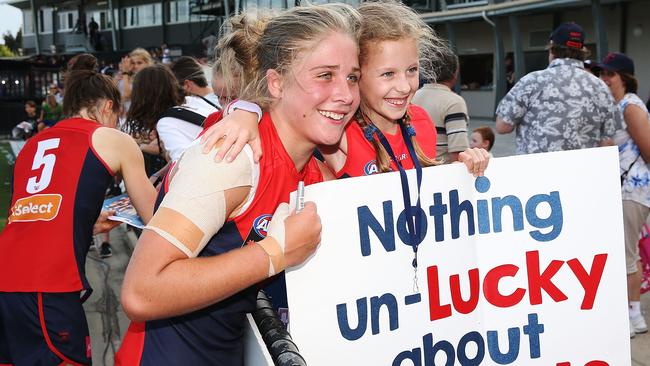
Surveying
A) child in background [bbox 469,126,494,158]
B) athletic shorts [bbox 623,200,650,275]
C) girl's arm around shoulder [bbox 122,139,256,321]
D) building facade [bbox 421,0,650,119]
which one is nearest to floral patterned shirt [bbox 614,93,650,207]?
athletic shorts [bbox 623,200,650,275]

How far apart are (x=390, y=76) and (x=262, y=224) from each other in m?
0.86

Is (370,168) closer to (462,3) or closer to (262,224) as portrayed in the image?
(262,224)

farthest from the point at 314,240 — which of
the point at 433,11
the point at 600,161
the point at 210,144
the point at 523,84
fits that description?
the point at 433,11

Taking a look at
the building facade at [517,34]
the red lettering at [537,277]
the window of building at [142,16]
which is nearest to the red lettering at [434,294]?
the red lettering at [537,277]

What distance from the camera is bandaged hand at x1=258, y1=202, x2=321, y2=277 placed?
157 cm

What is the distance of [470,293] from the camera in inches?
75.4

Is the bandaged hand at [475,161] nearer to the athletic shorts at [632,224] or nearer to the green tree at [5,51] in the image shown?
the athletic shorts at [632,224]

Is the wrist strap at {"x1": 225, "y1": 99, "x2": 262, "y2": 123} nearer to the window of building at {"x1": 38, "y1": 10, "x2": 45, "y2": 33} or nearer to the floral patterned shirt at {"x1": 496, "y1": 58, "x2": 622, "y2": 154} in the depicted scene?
the floral patterned shirt at {"x1": 496, "y1": 58, "x2": 622, "y2": 154}

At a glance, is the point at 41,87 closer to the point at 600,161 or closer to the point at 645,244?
the point at 645,244

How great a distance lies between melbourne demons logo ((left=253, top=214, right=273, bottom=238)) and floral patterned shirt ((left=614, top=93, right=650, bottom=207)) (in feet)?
11.5

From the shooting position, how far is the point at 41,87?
88.6 feet

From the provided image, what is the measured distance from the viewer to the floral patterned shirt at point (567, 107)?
13.9 feet

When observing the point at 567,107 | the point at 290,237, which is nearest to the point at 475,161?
the point at 290,237

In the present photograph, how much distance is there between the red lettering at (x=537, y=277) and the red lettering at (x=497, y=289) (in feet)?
0.14
